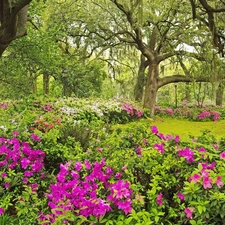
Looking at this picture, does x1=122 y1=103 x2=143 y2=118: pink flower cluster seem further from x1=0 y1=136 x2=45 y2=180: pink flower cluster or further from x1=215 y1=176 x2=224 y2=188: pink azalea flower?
x1=215 y1=176 x2=224 y2=188: pink azalea flower

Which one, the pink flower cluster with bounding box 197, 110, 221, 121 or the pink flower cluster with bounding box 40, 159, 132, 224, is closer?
the pink flower cluster with bounding box 40, 159, 132, 224

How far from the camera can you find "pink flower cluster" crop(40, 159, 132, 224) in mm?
2059

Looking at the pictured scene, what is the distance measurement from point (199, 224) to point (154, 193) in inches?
15.6

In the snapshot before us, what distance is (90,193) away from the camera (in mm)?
2297

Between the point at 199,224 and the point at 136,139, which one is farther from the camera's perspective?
the point at 136,139

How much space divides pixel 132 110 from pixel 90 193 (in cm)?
1122

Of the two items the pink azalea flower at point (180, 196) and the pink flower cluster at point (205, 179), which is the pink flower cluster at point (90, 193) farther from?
the pink flower cluster at point (205, 179)

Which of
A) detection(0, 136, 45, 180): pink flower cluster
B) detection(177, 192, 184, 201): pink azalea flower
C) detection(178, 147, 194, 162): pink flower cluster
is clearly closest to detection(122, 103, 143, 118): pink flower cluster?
detection(0, 136, 45, 180): pink flower cluster

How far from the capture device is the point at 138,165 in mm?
2545

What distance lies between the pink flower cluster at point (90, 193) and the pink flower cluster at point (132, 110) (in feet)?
34.2

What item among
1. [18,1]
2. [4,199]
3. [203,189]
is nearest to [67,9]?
[18,1]

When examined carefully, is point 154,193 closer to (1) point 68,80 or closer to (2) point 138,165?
(2) point 138,165

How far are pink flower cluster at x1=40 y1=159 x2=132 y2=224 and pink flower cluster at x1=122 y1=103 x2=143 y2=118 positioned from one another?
10432mm

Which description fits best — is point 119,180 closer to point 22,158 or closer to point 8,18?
point 22,158
